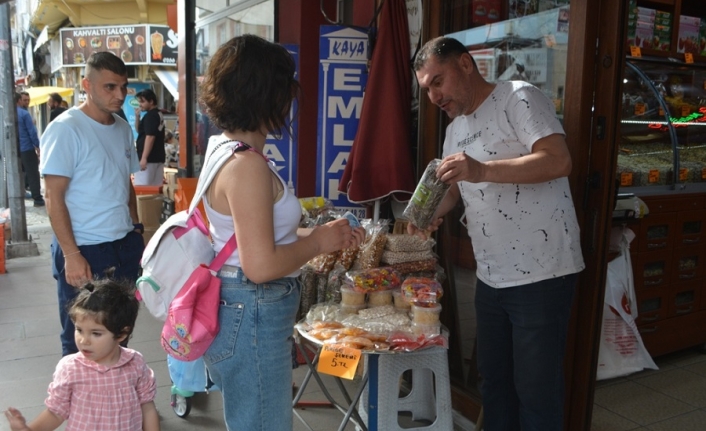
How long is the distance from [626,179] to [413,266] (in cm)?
183

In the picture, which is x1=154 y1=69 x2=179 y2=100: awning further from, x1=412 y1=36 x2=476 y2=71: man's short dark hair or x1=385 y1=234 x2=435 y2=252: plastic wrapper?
x1=412 y1=36 x2=476 y2=71: man's short dark hair

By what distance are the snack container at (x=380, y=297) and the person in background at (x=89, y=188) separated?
4.09ft

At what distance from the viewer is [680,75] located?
4574mm

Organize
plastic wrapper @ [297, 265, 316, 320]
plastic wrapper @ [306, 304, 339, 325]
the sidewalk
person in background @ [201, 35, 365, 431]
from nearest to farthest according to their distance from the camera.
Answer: person in background @ [201, 35, 365, 431] < plastic wrapper @ [306, 304, 339, 325] < plastic wrapper @ [297, 265, 316, 320] < the sidewalk

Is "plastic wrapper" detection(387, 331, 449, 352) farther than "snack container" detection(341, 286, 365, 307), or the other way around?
"snack container" detection(341, 286, 365, 307)

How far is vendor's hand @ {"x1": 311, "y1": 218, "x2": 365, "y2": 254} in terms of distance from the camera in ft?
6.20

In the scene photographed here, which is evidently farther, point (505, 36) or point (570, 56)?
point (505, 36)

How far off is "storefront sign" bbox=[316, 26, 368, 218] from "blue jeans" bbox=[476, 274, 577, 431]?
1759 mm

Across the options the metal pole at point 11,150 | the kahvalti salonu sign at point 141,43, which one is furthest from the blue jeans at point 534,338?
the kahvalti salonu sign at point 141,43

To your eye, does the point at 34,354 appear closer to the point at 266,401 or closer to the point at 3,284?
the point at 3,284

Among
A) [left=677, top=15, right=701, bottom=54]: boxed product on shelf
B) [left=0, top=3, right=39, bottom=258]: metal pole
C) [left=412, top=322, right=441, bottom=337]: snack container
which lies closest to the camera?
[left=412, top=322, right=441, bottom=337]: snack container

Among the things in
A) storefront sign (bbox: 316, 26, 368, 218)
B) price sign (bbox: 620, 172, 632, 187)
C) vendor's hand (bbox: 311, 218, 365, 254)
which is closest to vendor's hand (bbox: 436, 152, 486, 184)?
vendor's hand (bbox: 311, 218, 365, 254)

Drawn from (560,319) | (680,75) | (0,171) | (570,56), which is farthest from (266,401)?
(0,171)

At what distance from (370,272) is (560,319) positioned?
2.99 ft
